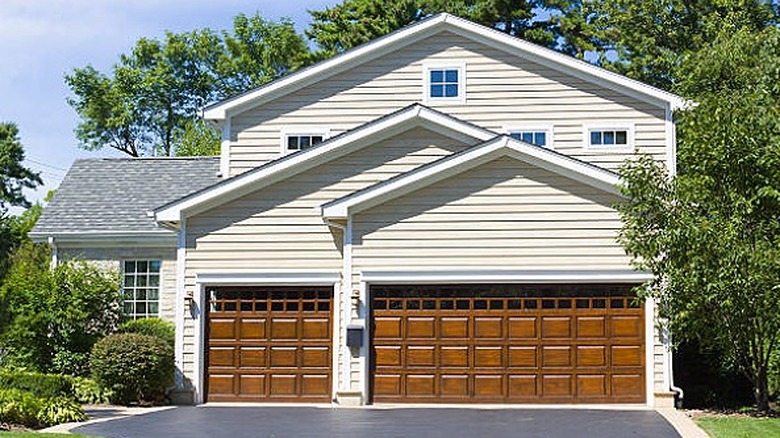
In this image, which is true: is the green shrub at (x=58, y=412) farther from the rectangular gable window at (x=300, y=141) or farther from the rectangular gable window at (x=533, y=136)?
the rectangular gable window at (x=533, y=136)

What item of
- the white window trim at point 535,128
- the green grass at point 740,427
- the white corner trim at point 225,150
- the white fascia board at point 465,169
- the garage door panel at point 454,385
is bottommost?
the green grass at point 740,427

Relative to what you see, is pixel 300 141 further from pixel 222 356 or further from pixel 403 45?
pixel 222 356

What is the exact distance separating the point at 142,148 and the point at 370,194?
36.3 metres

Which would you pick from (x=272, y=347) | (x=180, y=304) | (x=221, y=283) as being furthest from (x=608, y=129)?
(x=180, y=304)

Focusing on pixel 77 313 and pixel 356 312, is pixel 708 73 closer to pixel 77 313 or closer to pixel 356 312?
pixel 356 312

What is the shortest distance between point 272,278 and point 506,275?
443cm

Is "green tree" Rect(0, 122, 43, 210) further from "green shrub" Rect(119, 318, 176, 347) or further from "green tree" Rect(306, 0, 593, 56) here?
"green shrub" Rect(119, 318, 176, 347)

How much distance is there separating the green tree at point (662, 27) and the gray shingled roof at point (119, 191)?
50.1 feet

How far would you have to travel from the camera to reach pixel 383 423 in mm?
16734

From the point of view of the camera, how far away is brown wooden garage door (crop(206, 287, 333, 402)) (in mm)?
20375

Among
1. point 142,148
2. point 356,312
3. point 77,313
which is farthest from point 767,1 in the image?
point 142,148

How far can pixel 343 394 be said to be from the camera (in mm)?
19828

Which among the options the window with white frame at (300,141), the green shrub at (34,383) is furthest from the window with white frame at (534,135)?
the green shrub at (34,383)

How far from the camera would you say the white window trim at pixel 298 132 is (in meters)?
23.8
